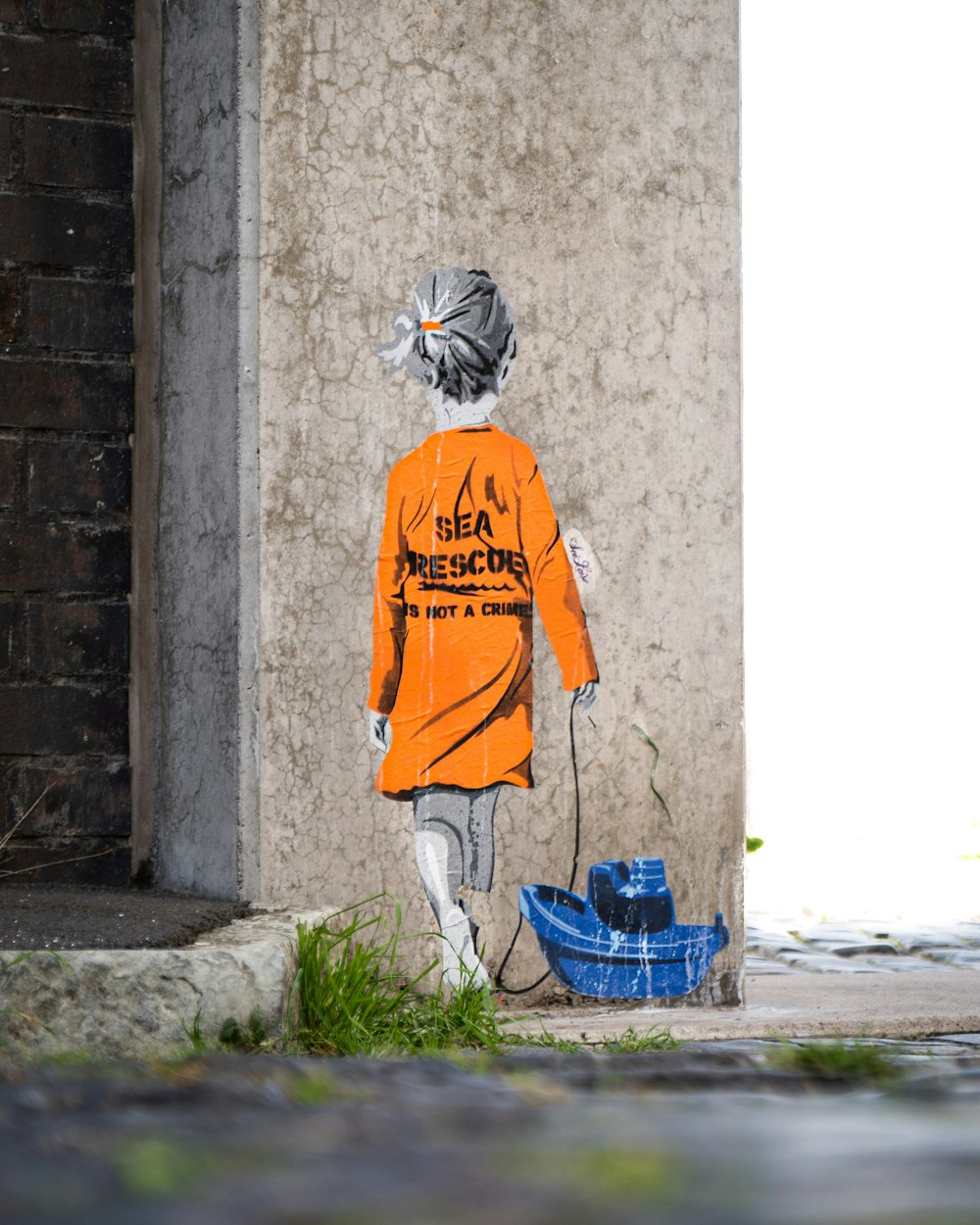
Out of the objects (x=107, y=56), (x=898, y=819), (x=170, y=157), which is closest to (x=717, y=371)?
(x=170, y=157)

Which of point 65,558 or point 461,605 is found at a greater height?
point 65,558

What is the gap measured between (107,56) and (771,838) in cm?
637

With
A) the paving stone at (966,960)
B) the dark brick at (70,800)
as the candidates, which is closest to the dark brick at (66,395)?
the dark brick at (70,800)

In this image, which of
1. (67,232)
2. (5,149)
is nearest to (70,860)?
(67,232)

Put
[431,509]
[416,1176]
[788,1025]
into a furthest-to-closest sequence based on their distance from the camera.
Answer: [431,509], [788,1025], [416,1176]

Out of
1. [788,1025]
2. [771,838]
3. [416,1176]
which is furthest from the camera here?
[771,838]

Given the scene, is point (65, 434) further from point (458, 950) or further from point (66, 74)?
point (458, 950)

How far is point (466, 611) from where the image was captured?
3.47 meters

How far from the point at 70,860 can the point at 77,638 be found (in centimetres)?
58

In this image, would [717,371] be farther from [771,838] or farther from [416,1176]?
[771,838]

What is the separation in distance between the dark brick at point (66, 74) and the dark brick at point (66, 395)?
702 mm

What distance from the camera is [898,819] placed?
8859mm

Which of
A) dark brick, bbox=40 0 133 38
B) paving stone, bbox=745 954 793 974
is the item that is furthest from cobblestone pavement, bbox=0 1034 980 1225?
paving stone, bbox=745 954 793 974

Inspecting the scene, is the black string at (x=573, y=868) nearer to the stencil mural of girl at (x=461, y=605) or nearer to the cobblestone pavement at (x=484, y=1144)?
the stencil mural of girl at (x=461, y=605)
